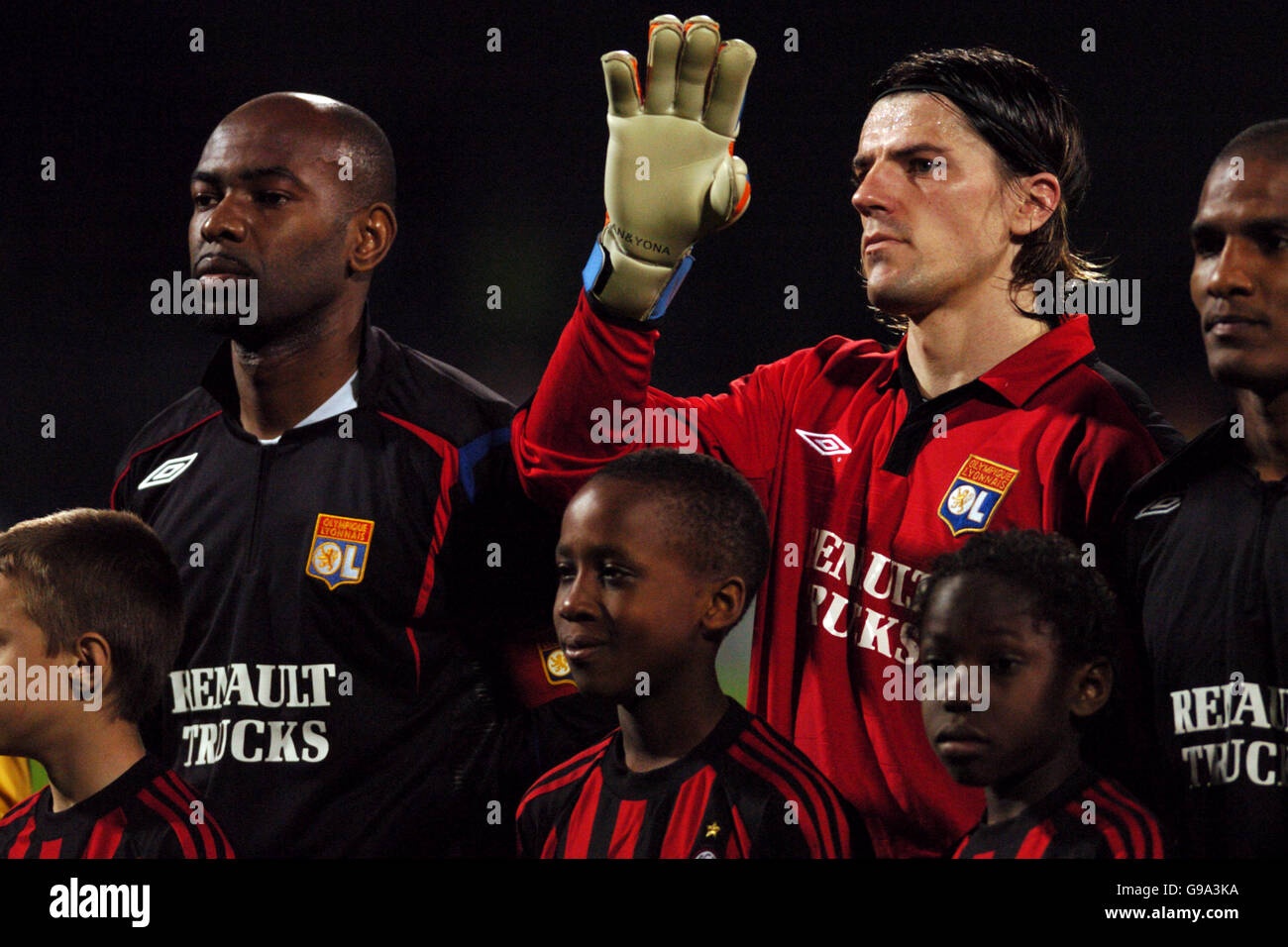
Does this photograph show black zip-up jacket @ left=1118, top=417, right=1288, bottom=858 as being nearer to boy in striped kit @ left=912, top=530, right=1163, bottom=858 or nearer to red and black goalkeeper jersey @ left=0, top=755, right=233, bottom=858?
boy in striped kit @ left=912, top=530, right=1163, bottom=858

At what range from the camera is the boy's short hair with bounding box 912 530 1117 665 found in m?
2.04

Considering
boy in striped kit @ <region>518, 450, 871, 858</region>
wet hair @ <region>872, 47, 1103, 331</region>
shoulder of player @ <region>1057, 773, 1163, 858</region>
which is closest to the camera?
shoulder of player @ <region>1057, 773, 1163, 858</region>

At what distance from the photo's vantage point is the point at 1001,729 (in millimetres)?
2008

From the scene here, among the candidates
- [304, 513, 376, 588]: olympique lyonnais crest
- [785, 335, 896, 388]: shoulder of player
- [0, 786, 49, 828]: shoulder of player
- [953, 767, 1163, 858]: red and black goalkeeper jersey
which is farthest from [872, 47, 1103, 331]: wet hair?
[0, 786, 49, 828]: shoulder of player

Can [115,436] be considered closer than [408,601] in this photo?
No

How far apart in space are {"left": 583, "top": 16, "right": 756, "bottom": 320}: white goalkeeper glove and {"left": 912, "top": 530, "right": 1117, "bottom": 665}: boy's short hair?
0.66m

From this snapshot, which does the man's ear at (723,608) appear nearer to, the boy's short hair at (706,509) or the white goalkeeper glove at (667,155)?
the boy's short hair at (706,509)

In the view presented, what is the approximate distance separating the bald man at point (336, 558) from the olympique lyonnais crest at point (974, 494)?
2.39 feet

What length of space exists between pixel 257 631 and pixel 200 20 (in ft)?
5.09

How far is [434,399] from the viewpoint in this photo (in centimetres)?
259

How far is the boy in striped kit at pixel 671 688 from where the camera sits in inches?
82.3

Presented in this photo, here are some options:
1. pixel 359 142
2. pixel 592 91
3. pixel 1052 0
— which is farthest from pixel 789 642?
pixel 592 91

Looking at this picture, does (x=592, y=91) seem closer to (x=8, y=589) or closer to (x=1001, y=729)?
(x=8, y=589)

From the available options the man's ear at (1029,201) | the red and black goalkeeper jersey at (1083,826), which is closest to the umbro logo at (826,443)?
the man's ear at (1029,201)
